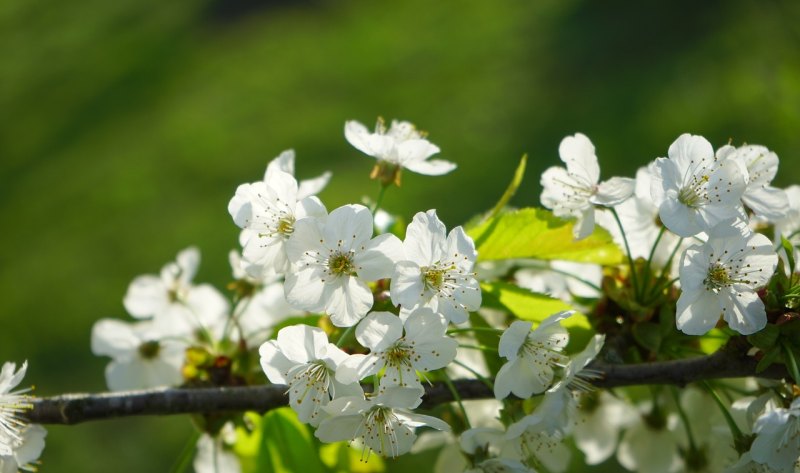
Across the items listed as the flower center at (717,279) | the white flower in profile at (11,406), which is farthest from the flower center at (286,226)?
the flower center at (717,279)

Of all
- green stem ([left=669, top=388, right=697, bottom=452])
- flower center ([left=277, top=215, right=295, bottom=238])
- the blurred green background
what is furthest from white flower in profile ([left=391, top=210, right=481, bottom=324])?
the blurred green background

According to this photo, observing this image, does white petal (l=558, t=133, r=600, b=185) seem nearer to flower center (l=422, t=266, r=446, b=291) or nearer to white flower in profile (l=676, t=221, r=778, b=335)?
white flower in profile (l=676, t=221, r=778, b=335)

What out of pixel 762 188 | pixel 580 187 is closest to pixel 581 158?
pixel 580 187

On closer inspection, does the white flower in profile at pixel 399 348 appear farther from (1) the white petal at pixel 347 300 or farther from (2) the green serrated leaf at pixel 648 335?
(2) the green serrated leaf at pixel 648 335

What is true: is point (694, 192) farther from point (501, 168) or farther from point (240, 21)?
point (240, 21)

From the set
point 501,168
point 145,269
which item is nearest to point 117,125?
point 145,269
